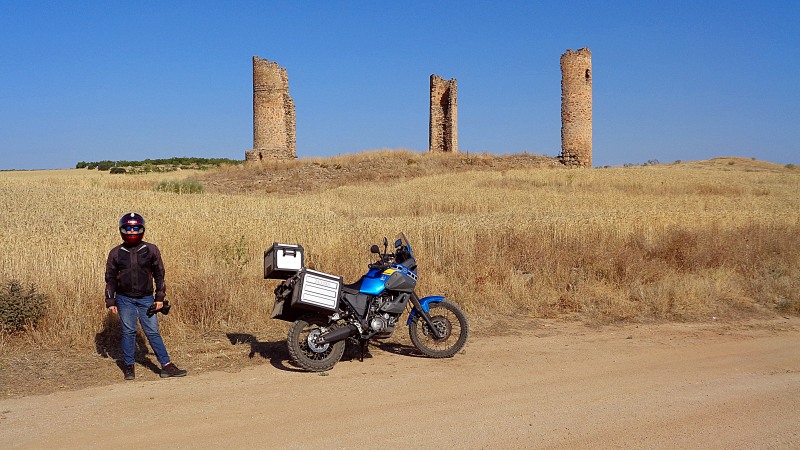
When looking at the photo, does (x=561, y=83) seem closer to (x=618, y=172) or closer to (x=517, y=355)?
(x=618, y=172)

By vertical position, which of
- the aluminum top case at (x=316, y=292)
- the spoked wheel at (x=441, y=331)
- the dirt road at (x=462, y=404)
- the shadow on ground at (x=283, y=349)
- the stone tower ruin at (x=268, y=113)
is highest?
the stone tower ruin at (x=268, y=113)

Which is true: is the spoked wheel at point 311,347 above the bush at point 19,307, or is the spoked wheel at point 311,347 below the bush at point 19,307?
below

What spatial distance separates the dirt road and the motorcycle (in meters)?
0.24

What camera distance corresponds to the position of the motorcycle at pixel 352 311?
23.4 ft

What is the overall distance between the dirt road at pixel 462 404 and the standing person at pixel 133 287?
0.33m

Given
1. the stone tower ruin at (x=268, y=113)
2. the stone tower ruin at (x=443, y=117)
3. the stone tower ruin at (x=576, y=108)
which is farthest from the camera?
the stone tower ruin at (x=443, y=117)

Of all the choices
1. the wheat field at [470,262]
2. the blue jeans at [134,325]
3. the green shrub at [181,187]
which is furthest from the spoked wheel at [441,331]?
the green shrub at [181,187]

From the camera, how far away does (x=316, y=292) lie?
7.13m

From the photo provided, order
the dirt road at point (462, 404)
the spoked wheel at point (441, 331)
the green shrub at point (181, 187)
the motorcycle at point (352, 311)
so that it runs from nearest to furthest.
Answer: the dirt road at point (462, 404) < the motorcycle at point (352, 311) < the spoked wheel at point (441, 331) < the green shrub at point (181, 187)

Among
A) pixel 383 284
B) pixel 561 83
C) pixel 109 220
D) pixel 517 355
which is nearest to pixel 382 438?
pixel 383 284

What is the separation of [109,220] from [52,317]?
312 inches

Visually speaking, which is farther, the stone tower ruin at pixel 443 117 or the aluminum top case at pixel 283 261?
the stone tower ruin at pixel 443 117

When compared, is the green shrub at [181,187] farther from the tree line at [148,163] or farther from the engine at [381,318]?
the tree line at [148,163]

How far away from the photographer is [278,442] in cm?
504
